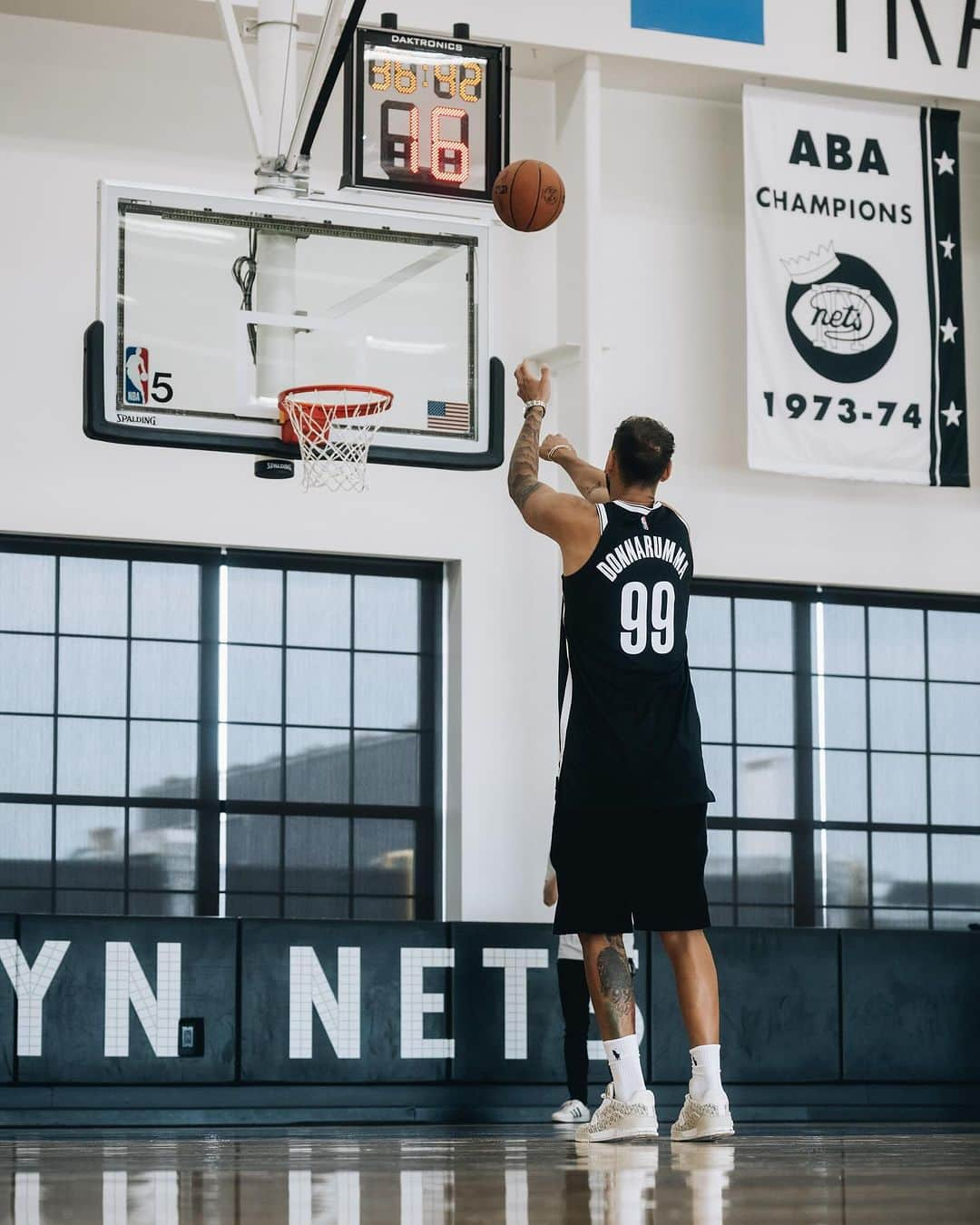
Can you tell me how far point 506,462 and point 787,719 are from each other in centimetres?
236

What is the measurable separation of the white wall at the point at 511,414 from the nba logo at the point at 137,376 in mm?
2396

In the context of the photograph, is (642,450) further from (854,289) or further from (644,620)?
(854,289)

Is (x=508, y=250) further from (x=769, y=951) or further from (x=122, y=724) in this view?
(x=769, y=951)

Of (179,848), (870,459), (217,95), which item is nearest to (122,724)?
(179,848)

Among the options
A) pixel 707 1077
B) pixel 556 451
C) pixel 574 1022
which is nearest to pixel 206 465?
pixel 574 1022

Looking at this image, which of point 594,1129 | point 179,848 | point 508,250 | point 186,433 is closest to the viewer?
point 594,1129

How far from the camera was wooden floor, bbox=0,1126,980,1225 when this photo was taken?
133 inches

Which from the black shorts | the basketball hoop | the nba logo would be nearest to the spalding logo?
the basketball hoop

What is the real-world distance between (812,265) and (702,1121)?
291 inches

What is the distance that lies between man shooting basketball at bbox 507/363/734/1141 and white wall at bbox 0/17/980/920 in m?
5.36

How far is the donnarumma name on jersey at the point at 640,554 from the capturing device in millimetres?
5879

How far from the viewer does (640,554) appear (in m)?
5.92

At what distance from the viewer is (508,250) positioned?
11.8m

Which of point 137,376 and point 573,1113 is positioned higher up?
point 137,376
